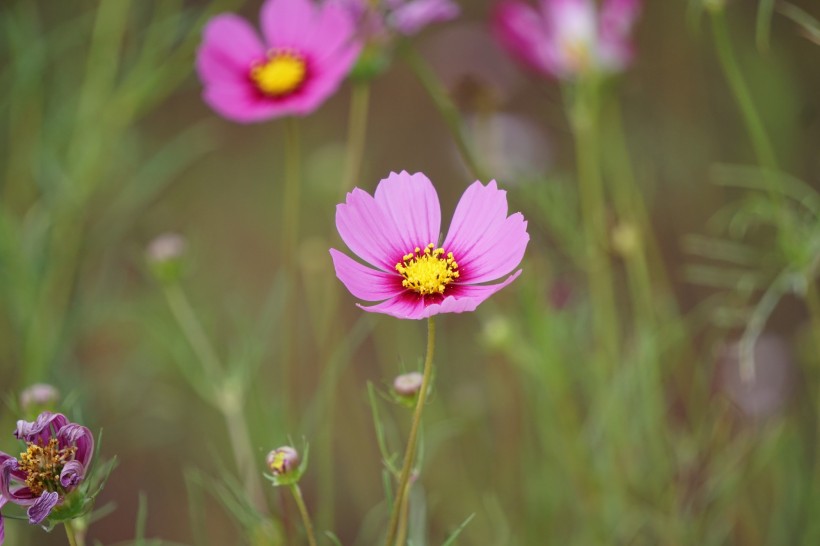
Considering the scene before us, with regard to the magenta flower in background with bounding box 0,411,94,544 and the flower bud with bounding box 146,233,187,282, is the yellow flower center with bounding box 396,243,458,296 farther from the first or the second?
the flower bud with bounding box 146,233,187,282

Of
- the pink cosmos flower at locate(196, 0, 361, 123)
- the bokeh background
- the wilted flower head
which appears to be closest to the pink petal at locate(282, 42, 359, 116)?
the pink cosmos flower at locate(196, 0, 361, 123)

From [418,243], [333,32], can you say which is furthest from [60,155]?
[418,243]

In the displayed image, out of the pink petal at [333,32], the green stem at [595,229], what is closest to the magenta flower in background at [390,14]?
the pink petal at [333,32]

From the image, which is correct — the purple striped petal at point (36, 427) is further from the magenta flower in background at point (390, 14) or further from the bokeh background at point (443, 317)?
the magenta flower in background at point (390, 14)

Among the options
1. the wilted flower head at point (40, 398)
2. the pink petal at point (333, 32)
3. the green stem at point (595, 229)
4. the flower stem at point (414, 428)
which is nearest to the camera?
the flower stem at point (414, 428)

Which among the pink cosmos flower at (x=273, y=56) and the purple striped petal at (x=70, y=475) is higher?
the pink cosmos flower at (x=273, y=56)

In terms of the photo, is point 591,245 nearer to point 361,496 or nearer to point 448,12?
point 448,12

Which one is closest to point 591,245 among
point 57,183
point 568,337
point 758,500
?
point 568,337
